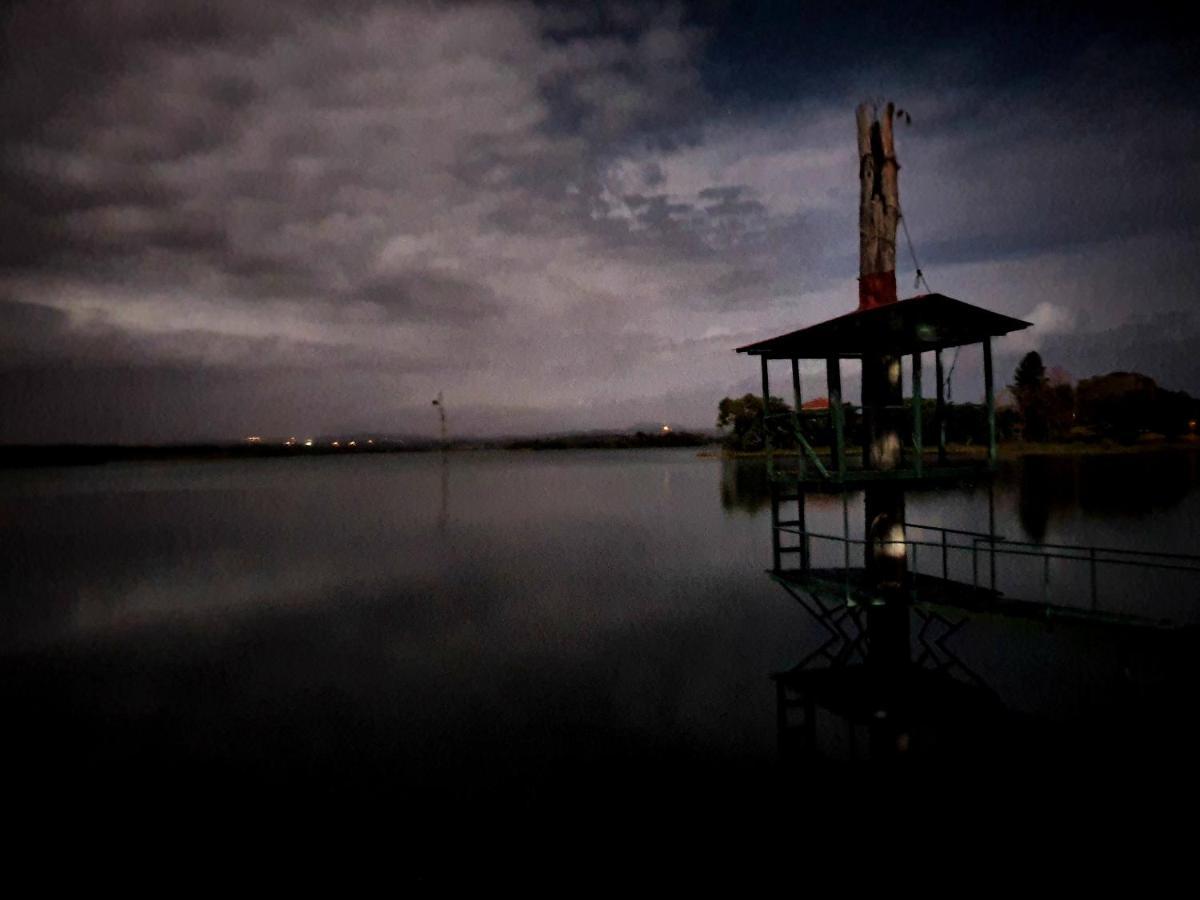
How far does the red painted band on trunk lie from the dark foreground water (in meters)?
7.62

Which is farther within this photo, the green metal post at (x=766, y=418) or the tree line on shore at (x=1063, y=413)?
the tree line on shore at (x=1063, y=413)

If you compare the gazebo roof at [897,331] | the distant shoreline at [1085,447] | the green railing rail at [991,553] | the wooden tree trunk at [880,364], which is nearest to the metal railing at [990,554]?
the green railing rail at [991,553]

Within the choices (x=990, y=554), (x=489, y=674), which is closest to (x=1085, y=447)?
(x=990, y=554)

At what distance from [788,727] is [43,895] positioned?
45.9ft

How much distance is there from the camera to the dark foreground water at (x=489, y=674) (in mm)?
13961

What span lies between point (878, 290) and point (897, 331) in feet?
3.85

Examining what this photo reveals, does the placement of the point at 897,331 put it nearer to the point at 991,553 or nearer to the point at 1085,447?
the point at 991,553

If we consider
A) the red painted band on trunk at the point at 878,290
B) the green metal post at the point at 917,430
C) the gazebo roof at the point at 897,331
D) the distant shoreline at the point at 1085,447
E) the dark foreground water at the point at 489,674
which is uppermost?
the red painted band on trunk at the point at 878,290

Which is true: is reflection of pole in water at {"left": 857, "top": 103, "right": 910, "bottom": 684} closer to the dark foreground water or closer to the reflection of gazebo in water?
the reflection of gazebo in water

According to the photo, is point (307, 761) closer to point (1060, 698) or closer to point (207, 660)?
point (207, 660)

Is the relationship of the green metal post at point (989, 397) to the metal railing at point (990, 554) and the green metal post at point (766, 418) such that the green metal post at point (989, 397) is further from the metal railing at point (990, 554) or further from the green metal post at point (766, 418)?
the green metal post at point (766, 418)

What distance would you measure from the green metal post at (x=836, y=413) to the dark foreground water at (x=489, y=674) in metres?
4.91

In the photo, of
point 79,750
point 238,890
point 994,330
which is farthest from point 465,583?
point 994,330

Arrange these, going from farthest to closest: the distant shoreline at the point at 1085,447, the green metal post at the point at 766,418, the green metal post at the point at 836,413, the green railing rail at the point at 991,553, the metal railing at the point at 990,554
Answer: the distant shoreline at the point at 1085,447 < the green metal post at the point at 766,418 < the green metal post at the point at 836,413 < the metal railing at the point at 990,554 < the green railing rail at the point at 991,553
